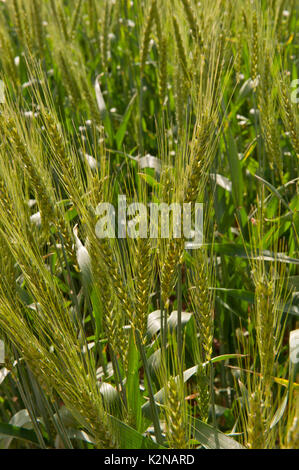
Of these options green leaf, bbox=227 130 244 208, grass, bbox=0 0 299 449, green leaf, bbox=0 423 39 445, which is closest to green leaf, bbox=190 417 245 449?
grass, bbox=0 0 299 449

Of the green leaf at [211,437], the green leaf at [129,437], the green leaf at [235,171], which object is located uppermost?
the green leaf at [235,171]

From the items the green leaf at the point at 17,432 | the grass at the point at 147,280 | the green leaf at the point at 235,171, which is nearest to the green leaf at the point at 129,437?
the grass at the point at 147,280

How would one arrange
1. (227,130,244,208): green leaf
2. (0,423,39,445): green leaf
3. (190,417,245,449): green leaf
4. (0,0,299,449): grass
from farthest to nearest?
(227,130,244,208): green leaf → (0,423,39,445): green leaf → (190,417,245,449): green leaf → (0,0,299,449): grass

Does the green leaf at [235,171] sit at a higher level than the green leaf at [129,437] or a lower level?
higher

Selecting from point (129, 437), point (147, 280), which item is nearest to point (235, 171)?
point (147, 280)

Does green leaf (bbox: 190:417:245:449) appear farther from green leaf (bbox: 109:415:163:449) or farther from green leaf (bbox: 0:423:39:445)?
green leaf (bbox: 0:423:39:445)

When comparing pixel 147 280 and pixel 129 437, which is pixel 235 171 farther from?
pixel 129 437

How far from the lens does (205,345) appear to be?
0.95 metres

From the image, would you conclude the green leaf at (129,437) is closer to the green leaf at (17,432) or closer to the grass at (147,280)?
the grass at (147,280)

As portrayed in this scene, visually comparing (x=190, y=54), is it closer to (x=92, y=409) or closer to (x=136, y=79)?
(x=136, y=79)

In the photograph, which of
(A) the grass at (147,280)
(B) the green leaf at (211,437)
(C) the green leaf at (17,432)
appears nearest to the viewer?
(A) the grass at (147,280)
